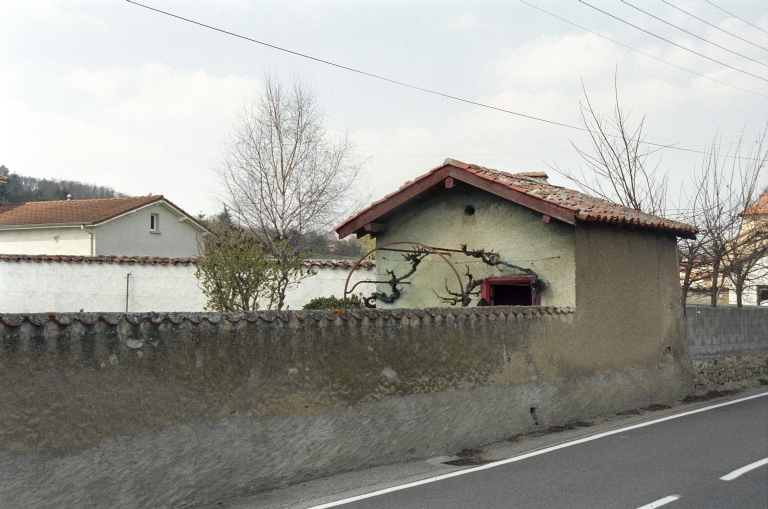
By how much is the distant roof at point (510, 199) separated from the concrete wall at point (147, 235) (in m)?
18.2

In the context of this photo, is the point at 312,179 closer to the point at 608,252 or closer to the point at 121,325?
the point at 608,252

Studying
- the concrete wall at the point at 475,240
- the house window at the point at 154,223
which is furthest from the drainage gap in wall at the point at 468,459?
the house window at the point at 154,223

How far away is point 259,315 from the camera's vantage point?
688cm

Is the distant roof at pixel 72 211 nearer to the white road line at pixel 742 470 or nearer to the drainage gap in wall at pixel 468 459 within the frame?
the drainage gap in wall at pixel 468 459

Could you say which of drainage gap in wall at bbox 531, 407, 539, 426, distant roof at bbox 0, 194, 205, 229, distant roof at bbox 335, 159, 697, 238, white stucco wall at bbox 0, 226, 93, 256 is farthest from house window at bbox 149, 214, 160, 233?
drainage gap in wall at bbox 531, 407, 539, 426

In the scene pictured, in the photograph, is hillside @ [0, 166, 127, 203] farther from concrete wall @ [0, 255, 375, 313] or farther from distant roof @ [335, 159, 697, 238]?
distant roof @ [335, 159, 697, 238]

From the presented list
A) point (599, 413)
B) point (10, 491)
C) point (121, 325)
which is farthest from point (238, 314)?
point (599, 413)

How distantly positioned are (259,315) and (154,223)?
28.7 metres

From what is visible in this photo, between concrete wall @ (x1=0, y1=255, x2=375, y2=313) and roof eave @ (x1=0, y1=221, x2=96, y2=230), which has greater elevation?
roof eave @ (x1=0, y1=221, x2=96, y2=230)

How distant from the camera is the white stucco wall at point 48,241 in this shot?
30.8 meters

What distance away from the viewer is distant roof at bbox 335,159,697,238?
1109cm

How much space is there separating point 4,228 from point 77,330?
103 ft

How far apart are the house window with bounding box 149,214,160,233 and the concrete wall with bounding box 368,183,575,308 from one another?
22.1 metres

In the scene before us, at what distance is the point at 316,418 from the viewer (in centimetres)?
733
